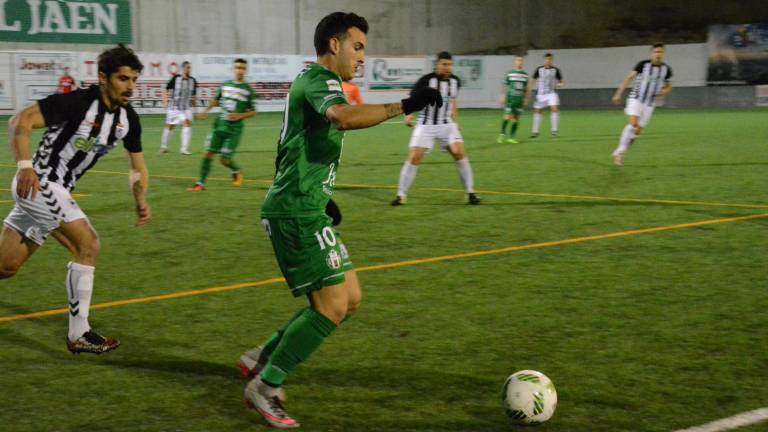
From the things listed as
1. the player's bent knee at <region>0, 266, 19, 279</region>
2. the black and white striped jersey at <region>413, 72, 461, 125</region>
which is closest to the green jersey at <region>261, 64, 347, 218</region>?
the player's bent knee at <region>0, 266, 19, 279</region>

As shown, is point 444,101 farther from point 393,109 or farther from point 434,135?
point 393,109

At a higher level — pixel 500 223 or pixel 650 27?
pixel 650 27

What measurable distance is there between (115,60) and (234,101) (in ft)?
31.6

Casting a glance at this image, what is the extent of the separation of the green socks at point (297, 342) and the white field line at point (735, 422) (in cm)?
171

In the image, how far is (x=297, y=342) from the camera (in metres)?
4.19

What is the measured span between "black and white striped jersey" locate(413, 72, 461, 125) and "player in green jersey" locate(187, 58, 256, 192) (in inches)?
133

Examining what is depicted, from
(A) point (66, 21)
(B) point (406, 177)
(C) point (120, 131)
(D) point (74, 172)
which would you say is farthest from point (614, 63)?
(D) point (74, 172)

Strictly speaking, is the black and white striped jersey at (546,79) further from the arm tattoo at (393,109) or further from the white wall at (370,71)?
the arm tattoo at (393,109)

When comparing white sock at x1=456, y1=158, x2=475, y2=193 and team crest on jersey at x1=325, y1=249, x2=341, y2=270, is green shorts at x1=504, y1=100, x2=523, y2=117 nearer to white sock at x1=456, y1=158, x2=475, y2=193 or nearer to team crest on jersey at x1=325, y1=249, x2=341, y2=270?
white sock at x1=456, y1=158, x2=475, y2=193

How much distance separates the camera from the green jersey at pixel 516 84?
24.1m

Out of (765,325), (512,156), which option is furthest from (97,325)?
(512,156)

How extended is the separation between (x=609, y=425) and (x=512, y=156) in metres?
15.8

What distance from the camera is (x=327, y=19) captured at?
4219 millimetres

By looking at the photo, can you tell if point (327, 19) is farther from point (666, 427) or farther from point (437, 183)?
point (437, 183)
